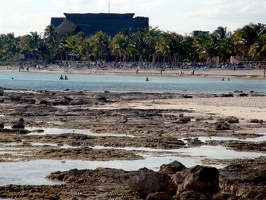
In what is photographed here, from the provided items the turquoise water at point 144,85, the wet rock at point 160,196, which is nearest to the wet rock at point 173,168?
the wet rock at point 160,196

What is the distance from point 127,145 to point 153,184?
891 cm

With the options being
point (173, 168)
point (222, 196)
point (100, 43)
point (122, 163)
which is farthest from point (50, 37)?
point (222, 196)

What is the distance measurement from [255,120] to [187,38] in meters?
122

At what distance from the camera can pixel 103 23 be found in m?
192

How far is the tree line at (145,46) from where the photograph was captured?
12862 cm

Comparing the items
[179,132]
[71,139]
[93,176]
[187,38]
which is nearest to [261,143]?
[179,132]

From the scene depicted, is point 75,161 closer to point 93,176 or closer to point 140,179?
point 93,176

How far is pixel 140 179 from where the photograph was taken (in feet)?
46.4

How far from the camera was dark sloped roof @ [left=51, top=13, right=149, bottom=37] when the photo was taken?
187m

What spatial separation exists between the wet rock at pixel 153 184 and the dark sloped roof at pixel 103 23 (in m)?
170

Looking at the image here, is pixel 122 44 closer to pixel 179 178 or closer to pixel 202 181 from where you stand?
pixel 179 178

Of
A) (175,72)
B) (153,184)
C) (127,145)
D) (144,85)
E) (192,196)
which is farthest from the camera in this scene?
(175,72)

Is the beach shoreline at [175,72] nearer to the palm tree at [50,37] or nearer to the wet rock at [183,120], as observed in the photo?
the palm tree at [50,37]

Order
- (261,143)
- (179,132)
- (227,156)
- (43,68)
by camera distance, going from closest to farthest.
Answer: (227,156), (261,143), (179,132), (43,68)
